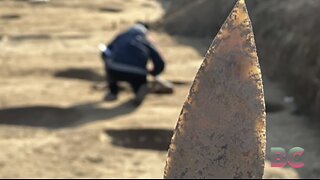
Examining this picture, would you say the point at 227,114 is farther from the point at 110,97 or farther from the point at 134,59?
the point at 110,97

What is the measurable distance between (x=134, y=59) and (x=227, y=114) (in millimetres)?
6234

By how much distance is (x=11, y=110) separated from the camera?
7156mm

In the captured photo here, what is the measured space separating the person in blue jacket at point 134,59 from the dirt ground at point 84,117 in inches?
11.7

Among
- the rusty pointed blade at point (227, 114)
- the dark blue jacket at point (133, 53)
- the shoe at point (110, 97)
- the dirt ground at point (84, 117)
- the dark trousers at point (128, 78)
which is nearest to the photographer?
the rusty pointed blade at point (227, 114)

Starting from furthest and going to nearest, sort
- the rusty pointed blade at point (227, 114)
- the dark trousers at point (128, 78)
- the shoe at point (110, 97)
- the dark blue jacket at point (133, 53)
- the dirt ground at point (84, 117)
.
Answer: the shoe at point (110, 97), the dark trousers at point (128, 78), the dark blue jacket at point (133, 53), the dirt ground at point (84, 117), the rusty pointed blade at point (227, 114)

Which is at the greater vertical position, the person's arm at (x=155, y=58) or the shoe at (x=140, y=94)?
the person's arm at (x=155, y=58)

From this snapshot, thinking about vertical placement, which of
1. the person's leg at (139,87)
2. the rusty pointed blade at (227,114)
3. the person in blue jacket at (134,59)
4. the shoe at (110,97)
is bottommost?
the rusty pointed blade at (227,114)

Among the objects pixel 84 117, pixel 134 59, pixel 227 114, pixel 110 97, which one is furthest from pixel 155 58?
pixel 227 114

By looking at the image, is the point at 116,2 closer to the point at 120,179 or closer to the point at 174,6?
the point at 174,6

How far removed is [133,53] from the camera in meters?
7.41

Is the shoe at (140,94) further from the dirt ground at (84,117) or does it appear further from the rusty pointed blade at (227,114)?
the rusty pointed blade at (227,114)

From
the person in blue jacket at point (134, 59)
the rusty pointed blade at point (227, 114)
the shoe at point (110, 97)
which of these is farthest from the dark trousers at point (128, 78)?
the rusty pointed blade at point (227, 114)

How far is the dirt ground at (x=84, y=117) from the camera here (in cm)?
548

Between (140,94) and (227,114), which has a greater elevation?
(140,94)
